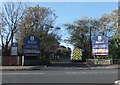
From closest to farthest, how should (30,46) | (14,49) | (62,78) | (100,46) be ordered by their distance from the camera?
1. (62,78)
2. (14,49)
3. (30,46)
4. (100,46)

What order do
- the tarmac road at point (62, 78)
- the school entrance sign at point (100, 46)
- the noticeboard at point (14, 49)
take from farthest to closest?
the school entrance sign at point (100, 46), the noticeboard at point (14, 49), the tarmac road at point (62, 78)

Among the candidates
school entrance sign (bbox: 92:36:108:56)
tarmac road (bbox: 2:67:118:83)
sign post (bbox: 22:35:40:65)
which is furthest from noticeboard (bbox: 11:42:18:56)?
tarmac road (bbox: 2:67:118:83)

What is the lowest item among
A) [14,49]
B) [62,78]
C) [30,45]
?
[62,78]

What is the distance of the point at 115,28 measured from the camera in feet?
288

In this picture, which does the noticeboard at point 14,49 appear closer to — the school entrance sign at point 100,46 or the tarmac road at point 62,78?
the school entrance sign at point 100,46

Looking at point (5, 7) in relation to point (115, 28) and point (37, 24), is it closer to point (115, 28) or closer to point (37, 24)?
point (37, 24)

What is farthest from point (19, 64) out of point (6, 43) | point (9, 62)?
point (6, 43)

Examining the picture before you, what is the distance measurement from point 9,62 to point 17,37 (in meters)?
22.3

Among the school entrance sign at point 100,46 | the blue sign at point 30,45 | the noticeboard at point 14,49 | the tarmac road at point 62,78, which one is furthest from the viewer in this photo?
the school entrance sign at point 100,46

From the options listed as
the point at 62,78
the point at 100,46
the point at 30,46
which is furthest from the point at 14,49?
the point at 62,78

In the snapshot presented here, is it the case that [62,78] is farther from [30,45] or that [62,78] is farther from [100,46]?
[100,46]

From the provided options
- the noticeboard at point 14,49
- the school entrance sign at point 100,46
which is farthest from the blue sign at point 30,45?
the school entrance sign at point 100,46

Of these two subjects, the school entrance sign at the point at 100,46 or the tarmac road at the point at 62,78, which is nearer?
the tarmac road at the point at 62,78

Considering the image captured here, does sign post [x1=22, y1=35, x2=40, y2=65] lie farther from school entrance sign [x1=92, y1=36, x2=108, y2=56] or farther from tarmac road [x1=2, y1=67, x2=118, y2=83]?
tarmac road [x1=2, y1=67, x2=118, y2=83]
